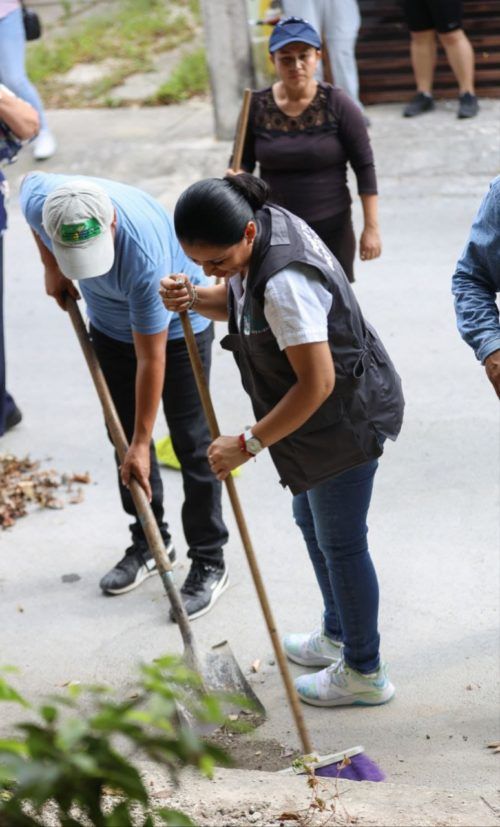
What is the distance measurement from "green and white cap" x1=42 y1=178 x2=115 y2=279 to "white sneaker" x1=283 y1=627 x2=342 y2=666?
1.44 m

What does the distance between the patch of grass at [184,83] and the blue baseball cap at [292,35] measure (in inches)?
239

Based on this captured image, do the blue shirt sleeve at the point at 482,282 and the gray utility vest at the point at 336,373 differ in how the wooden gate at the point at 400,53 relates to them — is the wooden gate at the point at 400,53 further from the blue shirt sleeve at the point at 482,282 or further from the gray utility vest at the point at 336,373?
the gray utility vest at the point at 336,373

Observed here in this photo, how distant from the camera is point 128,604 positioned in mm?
4355

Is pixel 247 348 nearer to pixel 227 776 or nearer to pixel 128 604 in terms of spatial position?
pixel 227 776

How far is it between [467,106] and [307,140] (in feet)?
14.2

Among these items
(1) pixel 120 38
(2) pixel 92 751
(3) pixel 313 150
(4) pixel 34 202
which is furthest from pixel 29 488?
(1) pixel 120 38

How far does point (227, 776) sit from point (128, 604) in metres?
1.54

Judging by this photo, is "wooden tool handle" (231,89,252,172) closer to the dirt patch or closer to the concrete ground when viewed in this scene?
the concrete ground

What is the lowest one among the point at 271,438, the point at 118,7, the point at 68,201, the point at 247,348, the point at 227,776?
the point at 118,7

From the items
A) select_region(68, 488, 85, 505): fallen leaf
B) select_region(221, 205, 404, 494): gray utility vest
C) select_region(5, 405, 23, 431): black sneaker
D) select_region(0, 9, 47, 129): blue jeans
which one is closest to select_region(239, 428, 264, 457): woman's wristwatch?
select_region(221, 205, 404, 494): gray utility vest

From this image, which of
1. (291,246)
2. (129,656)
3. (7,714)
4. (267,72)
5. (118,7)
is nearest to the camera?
(291,246)

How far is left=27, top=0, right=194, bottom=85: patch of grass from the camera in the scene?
38.9 ft

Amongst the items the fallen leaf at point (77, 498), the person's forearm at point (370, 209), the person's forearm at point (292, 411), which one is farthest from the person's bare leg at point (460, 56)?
the person's forearm at point (292, 411)

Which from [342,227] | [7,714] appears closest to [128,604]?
[7,714]
